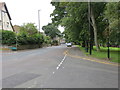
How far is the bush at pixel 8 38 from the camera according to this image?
96.5ft

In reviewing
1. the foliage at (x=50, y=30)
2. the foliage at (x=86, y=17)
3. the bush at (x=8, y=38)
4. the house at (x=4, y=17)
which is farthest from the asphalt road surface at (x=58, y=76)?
the foliage at (x=50, y=30)

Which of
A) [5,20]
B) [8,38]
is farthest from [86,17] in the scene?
[5,20]

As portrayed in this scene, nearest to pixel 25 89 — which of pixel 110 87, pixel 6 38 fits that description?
pixel 110 87

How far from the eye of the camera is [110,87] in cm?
539

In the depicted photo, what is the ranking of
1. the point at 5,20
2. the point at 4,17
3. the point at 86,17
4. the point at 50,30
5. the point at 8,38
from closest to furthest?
the point at 86,17 → the point at 8,38 → the point at 4,17 → the point at 5,20 → the point at 50,30

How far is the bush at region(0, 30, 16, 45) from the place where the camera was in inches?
1158

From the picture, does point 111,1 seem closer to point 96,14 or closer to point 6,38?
point 96,14

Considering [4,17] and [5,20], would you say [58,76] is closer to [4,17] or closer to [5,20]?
[4,17]

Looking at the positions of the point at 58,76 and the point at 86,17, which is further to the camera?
the point at 86,17

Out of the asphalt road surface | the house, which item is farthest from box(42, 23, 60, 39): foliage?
the asphalt road surface

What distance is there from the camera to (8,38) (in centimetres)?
3027

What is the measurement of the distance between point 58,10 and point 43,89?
99.4 ft

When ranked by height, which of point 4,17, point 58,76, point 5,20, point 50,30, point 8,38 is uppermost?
point 50,30

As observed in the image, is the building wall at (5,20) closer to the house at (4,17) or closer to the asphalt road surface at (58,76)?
the house at (4,17)
